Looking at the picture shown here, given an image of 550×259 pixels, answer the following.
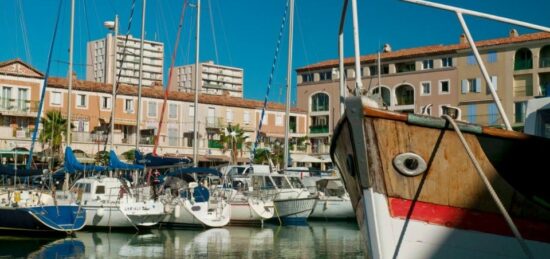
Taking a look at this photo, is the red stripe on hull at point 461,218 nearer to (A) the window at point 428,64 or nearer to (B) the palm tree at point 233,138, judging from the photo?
(B) the palm tree at point 233,138

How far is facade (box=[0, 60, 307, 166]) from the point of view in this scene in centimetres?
5369

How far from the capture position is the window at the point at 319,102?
70250mm

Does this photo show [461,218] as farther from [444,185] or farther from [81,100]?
[81,100]

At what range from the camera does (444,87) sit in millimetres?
61562

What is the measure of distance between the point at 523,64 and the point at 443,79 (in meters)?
11.3

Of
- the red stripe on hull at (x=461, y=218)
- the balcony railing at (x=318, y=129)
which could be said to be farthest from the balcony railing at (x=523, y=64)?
the red stripe on hull at (x=461, y=218)

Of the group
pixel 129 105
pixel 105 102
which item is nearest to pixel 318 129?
pixel 129 105

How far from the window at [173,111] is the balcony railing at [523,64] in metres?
28.5

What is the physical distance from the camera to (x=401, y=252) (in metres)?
10.4

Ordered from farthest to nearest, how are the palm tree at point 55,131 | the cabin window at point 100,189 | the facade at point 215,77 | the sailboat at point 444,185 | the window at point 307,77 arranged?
1. the facade at point 215,77
2. the window at point 307,77
3. the palm tree at point 55,131
4. the cabin window at point 100,189
5. the sailboat at point 444,185

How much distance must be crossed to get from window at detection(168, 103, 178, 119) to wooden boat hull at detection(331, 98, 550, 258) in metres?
53.2

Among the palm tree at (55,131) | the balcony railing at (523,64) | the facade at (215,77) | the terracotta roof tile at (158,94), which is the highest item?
the facade at (215,77)

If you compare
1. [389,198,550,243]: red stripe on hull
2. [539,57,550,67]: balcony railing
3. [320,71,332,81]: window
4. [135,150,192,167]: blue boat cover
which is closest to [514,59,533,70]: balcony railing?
[539,57,550,67]: balcony railing

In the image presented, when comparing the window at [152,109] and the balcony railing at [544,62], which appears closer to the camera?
the balcony railing at [544,62]
